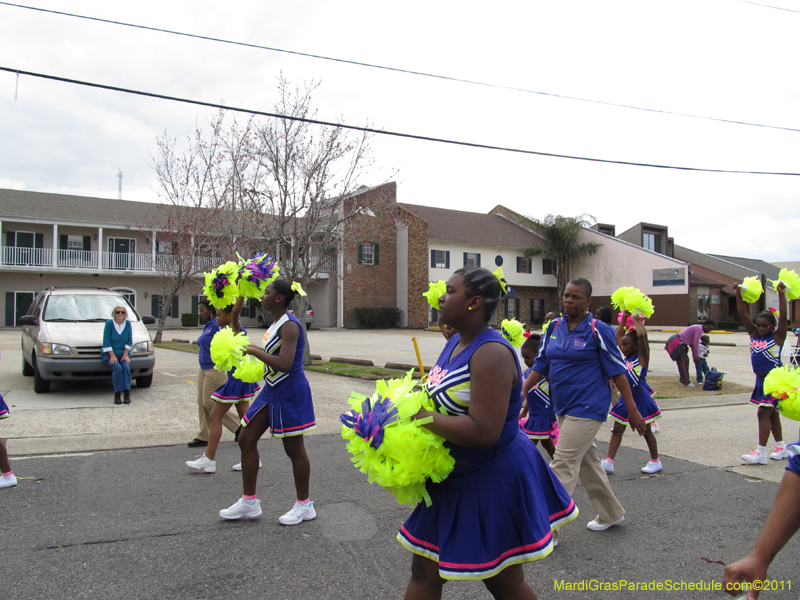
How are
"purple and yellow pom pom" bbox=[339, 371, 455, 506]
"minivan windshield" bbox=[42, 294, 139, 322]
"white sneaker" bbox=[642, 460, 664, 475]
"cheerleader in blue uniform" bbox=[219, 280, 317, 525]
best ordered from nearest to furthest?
"purple and yellow pom pom" bbox=[339, 371, 455, 506] → "cheerleader in blue uniform" bbox=[219, 280, 317, 525] → "white sneaker" bbox=[642, 460, 664, 475] → "minivan windshield" bbox=[42, 294, 139, 322]

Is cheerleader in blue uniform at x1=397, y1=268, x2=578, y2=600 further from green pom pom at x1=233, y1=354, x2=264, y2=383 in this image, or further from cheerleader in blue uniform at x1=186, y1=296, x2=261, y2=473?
cheerleader in blue uniform at x1=186, y1=296, x2=261, y2=473

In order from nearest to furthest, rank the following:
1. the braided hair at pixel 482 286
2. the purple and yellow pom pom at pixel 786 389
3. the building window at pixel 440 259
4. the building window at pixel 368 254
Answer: the braided hair at pixel 482 286
the purple and yellow pom pom at pixel 786 389
the building window at pixel 368 254
the building window at pixel 440 259

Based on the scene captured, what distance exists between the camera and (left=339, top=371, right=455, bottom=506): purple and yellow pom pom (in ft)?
6.72

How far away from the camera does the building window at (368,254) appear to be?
37.3m

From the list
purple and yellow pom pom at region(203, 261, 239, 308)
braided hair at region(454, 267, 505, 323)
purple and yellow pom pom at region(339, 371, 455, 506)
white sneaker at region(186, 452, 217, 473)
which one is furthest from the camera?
white sneaker at region(186, 452, 217, 473)

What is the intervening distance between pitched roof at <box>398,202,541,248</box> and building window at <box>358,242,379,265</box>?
393cm

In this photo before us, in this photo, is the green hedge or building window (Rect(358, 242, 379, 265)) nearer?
the green hedge

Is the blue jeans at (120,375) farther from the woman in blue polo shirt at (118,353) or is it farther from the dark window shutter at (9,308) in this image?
the dark window shutter at (9,308)

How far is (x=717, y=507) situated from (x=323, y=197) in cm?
1171

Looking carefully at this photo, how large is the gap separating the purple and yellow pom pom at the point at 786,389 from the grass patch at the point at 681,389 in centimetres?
836

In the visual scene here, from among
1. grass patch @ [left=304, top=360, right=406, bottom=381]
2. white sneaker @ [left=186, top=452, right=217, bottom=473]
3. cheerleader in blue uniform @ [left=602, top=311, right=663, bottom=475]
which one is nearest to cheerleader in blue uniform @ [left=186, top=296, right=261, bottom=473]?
white sneaker @ [left=186, top=452, right=217, bottom=473]

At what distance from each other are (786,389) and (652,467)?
3138mm

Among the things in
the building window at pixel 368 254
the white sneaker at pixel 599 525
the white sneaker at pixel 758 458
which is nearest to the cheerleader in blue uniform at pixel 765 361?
the white sneaker at pixel 758 458

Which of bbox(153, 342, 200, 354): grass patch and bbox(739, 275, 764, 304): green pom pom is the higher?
bbox(739, 275, 764, 304): green pom pom
